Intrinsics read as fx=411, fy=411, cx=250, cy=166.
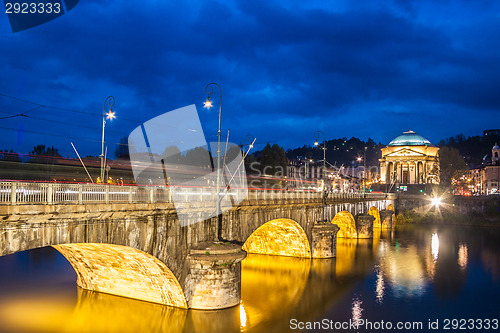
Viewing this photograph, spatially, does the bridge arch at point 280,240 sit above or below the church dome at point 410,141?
below

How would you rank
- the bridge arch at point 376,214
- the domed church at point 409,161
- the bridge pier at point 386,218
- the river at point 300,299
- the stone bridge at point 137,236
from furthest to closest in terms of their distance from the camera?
the domed church at point 409,161
the bridge pier at point 386,218
the bridge arch at point 376,214
the river at point 300,299
the stone bridge at point 137,236

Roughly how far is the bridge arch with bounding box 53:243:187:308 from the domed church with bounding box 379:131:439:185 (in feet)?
383

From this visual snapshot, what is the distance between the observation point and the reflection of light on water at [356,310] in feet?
80.1

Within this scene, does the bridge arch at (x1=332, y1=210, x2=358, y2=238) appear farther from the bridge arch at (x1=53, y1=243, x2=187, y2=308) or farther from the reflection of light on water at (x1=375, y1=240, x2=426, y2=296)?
the bridge arch at (x1=53, y1=243, x2=187, y2=308)

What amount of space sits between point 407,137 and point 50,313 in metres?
137

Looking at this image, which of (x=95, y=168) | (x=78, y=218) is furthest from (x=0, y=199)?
(x=95, y=168)

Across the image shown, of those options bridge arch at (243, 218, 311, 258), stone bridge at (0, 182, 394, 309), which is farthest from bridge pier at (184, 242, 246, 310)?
bridge arch at (243, 218, 311, 258)

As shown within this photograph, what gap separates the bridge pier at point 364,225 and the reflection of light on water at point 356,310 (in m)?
30.3

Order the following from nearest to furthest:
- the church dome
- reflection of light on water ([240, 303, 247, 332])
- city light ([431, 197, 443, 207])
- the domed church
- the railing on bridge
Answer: the railing on bridge → reflection of light on water ([240, 303, 247, 332]) → city light ([431, 197, 443, 207]) → the domed church → the church dome

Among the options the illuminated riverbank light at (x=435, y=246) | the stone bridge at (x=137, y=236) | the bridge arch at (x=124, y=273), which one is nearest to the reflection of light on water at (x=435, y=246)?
the illuminated riverbank light at (x=435, y=246)

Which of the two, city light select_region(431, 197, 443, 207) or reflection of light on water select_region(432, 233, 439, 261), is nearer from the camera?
reflection of light on water select_region(432, 233, 439, 261)

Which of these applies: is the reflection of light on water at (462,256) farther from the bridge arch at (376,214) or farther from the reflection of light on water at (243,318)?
the reflection of light on water at (243,318)

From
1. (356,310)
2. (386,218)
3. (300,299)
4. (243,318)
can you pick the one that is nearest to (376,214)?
(386,218)

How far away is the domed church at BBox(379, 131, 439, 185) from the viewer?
132m
